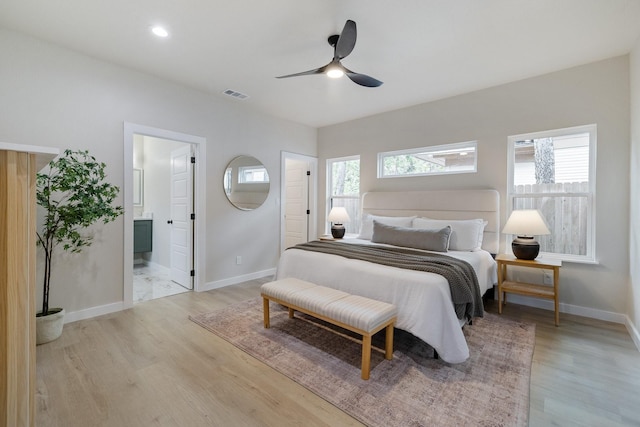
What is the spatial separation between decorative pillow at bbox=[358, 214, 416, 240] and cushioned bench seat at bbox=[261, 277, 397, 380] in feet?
5.84

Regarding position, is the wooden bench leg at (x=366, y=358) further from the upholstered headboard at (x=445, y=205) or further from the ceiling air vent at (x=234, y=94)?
the ceiling air vent at (x=234, y=94)

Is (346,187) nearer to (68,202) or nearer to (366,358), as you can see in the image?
(366,358)

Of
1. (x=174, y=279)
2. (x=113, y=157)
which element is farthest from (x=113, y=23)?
(x=174, y=279)

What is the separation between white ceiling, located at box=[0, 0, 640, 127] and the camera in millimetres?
2182

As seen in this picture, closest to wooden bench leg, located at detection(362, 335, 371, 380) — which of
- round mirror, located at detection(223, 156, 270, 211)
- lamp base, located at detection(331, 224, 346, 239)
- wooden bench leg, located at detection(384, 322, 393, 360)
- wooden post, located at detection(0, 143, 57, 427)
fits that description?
wooden bench leg, located at detection(384, 322, 393, 360)

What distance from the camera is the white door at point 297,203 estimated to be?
561 centimetres

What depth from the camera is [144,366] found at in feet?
6.94

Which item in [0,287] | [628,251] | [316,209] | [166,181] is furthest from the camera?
[316,209]

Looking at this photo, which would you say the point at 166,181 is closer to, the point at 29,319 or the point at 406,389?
the point at 29,319

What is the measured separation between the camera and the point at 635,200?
2619 mm

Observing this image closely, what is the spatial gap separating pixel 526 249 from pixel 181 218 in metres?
4.49

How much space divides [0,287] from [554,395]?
289cm

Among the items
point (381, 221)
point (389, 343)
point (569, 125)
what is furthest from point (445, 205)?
point (389, 343)

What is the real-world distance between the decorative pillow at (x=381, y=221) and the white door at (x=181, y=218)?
2.52 m
